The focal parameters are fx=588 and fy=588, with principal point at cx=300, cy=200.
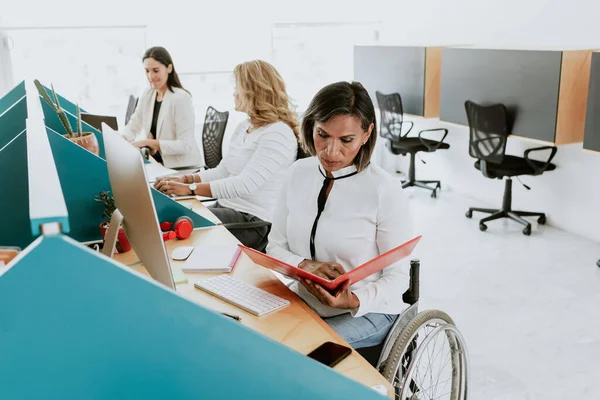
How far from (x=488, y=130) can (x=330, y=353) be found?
3658 mm

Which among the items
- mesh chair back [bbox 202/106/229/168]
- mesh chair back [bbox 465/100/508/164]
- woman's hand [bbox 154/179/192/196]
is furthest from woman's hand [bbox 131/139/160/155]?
mesh chair back [bbox 465/100/508/164]

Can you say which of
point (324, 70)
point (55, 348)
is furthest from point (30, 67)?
point (55, 348)

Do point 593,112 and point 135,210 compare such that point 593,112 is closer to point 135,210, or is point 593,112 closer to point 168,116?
point 168,116

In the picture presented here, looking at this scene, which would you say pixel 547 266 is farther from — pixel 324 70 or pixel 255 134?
pixel 324 70

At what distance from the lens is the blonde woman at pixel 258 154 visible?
2.79m

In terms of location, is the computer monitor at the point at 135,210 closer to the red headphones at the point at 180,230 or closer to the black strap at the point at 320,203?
the red headphones at the point at 180,230

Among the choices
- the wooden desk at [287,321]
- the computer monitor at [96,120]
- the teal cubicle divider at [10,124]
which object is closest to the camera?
the wooden desk at [287,321]

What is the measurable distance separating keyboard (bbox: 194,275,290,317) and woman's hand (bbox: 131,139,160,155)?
2.24 meters

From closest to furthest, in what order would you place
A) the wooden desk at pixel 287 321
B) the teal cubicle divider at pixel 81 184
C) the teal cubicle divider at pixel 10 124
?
1. the wooden desk at pixel 287 321
2. the teal cubicle divider at pixel 81 184
3. the teal cubicle divider at pixel 10 124

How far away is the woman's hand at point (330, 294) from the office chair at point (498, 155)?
124 inches

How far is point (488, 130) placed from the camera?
468 cm

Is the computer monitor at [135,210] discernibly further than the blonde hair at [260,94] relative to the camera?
No

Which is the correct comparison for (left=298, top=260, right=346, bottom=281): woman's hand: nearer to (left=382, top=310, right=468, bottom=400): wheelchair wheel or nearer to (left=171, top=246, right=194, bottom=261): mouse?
(left=382, top=310, right=468, bottom=400): wheelchair wheel

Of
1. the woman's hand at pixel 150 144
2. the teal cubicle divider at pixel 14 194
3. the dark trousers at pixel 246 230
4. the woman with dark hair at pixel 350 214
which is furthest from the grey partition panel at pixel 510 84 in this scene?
the teal cubicle divider at pixel 14 194
